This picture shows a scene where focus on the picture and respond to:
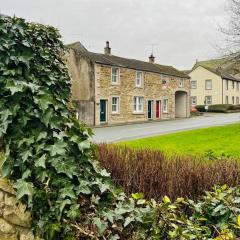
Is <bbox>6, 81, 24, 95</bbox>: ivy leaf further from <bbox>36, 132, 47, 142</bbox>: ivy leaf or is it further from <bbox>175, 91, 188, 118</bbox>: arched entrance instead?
<bbox>175, 91, 188, 118</bbox>: arched entrance

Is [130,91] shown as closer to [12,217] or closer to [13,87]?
[13,87]

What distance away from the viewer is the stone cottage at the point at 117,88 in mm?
Answer: 32125

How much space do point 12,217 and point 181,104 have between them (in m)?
42.5

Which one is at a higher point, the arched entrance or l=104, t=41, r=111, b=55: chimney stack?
l=104, t=41, r=111, b=55: chimney stack

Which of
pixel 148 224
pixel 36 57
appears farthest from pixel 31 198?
pixel 36 57

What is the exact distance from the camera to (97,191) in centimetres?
367

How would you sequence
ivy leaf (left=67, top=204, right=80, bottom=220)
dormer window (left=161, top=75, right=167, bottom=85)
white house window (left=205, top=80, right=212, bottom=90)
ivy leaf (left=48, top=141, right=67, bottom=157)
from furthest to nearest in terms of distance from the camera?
white house window (left=205, top=80, right=212, bottom=90) → dormer window (left=161, top=75, right=167, bottom=85) → ivy leaf (left=48, top=141, right=67, bottom=157) → ivy leaf (left=67, top=204, right=80, bottom=220)

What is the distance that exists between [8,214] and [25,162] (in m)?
0.57

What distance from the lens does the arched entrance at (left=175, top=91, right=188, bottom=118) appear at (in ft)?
147

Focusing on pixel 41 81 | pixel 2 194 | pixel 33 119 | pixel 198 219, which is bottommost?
pixel 198 219

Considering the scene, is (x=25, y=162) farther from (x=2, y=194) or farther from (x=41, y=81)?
(x=41, y=81)

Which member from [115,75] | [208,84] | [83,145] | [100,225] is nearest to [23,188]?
[83,145]

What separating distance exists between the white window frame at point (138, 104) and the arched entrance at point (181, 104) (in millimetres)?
9062

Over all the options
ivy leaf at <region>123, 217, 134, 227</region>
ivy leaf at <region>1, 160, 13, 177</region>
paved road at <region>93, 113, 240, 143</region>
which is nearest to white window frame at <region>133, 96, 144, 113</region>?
paved road at <region>93, 113, 240, 143</region>
